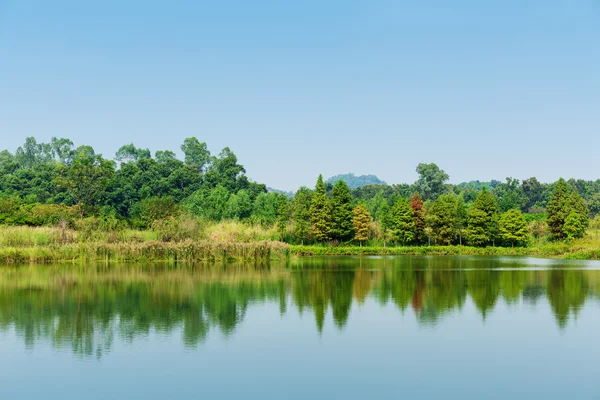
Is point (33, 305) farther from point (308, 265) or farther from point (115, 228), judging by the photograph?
point (115, 228)

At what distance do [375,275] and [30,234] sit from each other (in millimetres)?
19074

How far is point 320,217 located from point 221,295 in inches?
1111

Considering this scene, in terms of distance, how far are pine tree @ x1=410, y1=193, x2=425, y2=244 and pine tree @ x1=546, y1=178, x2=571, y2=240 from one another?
971 cm

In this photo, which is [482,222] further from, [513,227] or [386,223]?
[386,223]

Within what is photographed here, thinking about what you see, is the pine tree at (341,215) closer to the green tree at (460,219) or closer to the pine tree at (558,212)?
the green tree at (460,219)

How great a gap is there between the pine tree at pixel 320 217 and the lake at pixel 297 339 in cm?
2342

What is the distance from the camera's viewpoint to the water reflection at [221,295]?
1418 cm

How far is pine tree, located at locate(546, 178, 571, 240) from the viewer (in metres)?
46.3

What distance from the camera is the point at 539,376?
10398 millimetres

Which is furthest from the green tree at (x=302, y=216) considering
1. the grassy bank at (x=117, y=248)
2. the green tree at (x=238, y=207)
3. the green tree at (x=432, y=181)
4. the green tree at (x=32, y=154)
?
the green tree at (x=32, y=154)

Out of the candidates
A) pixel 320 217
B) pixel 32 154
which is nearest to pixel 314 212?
pixel 320 217

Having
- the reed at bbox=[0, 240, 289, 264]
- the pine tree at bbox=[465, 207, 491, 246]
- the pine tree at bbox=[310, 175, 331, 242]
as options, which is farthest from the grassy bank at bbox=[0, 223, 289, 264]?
the pine tree at bbox=[465, 207, 491, 246]

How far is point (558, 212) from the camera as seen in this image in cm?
4641

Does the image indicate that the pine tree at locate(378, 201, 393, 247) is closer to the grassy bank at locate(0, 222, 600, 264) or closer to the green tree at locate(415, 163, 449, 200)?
the grassy bank at locate(0, 222, 600, 264)
